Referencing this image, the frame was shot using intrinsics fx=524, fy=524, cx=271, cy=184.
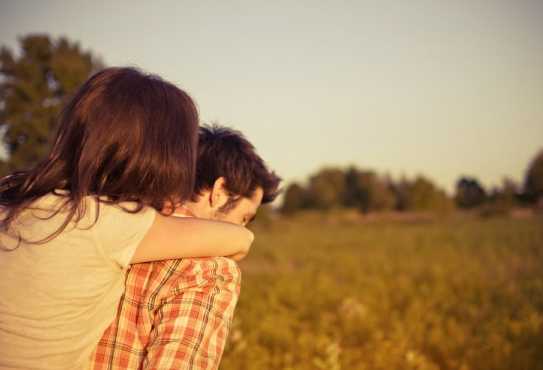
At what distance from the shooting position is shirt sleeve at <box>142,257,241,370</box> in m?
1.13

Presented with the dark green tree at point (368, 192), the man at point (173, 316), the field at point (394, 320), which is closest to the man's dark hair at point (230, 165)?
the man at point (173, 316)

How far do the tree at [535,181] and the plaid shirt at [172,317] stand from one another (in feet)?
189

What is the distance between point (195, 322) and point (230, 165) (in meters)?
0.83

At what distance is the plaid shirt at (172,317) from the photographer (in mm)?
1145

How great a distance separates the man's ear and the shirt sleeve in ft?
1.96

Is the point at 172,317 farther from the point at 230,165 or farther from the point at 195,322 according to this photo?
the point at 230,165

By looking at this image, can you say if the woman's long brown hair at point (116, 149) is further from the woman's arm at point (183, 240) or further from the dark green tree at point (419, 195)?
the dark green tree at point (419, 195)

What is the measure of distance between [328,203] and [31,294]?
2805 inches

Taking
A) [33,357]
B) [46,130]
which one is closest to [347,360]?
[33,357]

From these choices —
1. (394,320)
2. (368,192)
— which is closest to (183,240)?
(394,320)

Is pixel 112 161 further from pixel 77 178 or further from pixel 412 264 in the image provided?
pixel 412 264

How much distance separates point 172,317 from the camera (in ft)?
3.84

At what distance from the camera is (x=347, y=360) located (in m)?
4.18

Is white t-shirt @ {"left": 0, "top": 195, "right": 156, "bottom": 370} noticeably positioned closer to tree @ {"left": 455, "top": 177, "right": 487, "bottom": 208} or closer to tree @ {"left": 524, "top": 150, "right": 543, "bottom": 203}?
tree @ {"left": 524, "top": 150, "right": 543, "bottom": 203}
